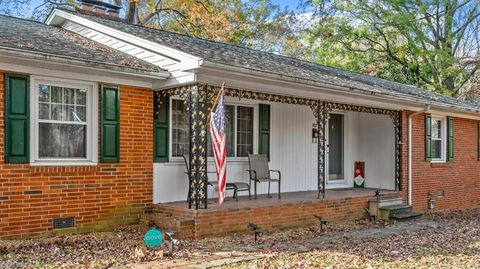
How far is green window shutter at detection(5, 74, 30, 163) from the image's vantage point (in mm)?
7203

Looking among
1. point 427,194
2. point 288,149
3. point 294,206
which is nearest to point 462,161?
point 427,194

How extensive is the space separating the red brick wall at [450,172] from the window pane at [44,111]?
904 cm

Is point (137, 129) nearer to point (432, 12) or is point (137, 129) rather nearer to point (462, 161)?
point (462, 161)

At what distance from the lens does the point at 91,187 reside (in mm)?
8117

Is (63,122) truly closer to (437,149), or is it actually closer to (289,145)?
(289,145)

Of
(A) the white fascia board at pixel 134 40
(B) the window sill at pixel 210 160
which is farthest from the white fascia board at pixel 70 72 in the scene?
(B) the window sill at pixel 210 160

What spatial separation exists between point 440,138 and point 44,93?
1146cm

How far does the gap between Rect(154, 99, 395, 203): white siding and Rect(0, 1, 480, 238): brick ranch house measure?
0.12 ft

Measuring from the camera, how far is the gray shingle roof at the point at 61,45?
7.54 metres

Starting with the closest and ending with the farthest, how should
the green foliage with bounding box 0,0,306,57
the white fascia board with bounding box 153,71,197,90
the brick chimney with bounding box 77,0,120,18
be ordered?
the white fascia board with bounding box 153,71,197,90
the brick chimney with bounding box 77,0,120,18
the green foliage with bounding box 0,0,306,57

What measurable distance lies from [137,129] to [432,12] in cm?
2219

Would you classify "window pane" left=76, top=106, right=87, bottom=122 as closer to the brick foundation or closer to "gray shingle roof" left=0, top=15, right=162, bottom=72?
"gray shingle roof" left=0, top=15, right=162, bottom=72

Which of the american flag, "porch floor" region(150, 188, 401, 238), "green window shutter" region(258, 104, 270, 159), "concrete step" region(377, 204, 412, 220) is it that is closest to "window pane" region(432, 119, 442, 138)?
"concrete step" region(377, 204, 412, 220)

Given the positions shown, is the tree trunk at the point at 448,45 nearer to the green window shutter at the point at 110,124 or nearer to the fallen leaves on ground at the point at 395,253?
the fallen leaves on ground at the point at 395,253
